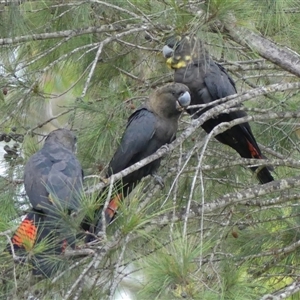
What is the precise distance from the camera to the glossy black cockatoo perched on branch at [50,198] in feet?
6.36

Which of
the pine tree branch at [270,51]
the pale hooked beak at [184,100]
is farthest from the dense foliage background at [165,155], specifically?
the pale hooked beak at [184,100]

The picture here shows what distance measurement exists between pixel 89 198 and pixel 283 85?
0.94 m

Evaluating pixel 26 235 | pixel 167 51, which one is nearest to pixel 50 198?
pixel 26 235

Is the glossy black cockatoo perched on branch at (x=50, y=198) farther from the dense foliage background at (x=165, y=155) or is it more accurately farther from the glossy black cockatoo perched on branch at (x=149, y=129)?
the glossy black cockatoo perched on branch at (x=149, y=129)

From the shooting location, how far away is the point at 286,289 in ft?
7.14

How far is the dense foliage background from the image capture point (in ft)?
6.29

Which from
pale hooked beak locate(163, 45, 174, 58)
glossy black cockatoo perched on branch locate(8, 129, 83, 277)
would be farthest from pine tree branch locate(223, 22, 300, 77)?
glossy black cockatoo perched on branch locate(8, 129, 83, 277)

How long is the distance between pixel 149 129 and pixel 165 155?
0.31 meters

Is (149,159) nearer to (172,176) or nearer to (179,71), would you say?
(172,176)

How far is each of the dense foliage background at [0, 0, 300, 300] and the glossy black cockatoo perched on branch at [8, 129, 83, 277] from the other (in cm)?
5

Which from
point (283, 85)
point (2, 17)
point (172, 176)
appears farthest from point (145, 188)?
point (2, 17)

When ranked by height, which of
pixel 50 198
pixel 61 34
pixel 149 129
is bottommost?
pixel 149 129

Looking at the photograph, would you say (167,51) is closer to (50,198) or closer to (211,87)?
(211,87)

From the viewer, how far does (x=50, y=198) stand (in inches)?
83.7
